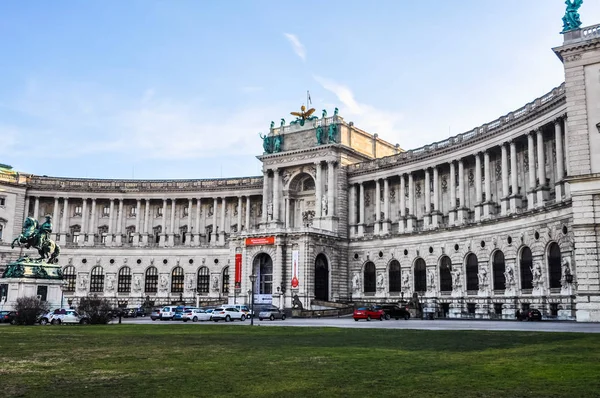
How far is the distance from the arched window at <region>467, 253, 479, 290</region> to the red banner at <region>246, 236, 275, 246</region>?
26.4 m

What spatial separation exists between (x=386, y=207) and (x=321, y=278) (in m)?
13.7

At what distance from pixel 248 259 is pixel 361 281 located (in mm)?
16630

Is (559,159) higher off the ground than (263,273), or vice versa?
(559,159)

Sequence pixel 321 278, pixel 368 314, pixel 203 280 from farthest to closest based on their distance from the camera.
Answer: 1. pixel 203 280
2. pixel 321 278
3. pixel 368 314

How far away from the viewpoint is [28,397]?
14.1 m

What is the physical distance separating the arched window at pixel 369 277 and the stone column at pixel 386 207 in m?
5.54

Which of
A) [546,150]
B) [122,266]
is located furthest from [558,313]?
[122,266]

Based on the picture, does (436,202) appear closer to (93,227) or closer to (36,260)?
(36,260)

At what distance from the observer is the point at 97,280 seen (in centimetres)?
10688

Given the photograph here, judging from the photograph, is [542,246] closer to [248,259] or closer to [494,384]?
[248,259]

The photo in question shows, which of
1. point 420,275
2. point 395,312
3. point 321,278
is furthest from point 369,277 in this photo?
point 395,312

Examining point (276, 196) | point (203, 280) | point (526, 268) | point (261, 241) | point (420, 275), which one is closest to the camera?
point (526, 268)

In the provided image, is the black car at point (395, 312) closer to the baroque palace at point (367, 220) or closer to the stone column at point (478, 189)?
the baroque palace at point (367, 220)

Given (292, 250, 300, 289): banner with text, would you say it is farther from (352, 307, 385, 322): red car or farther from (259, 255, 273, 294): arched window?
(352, 307, 385, 322): red car
